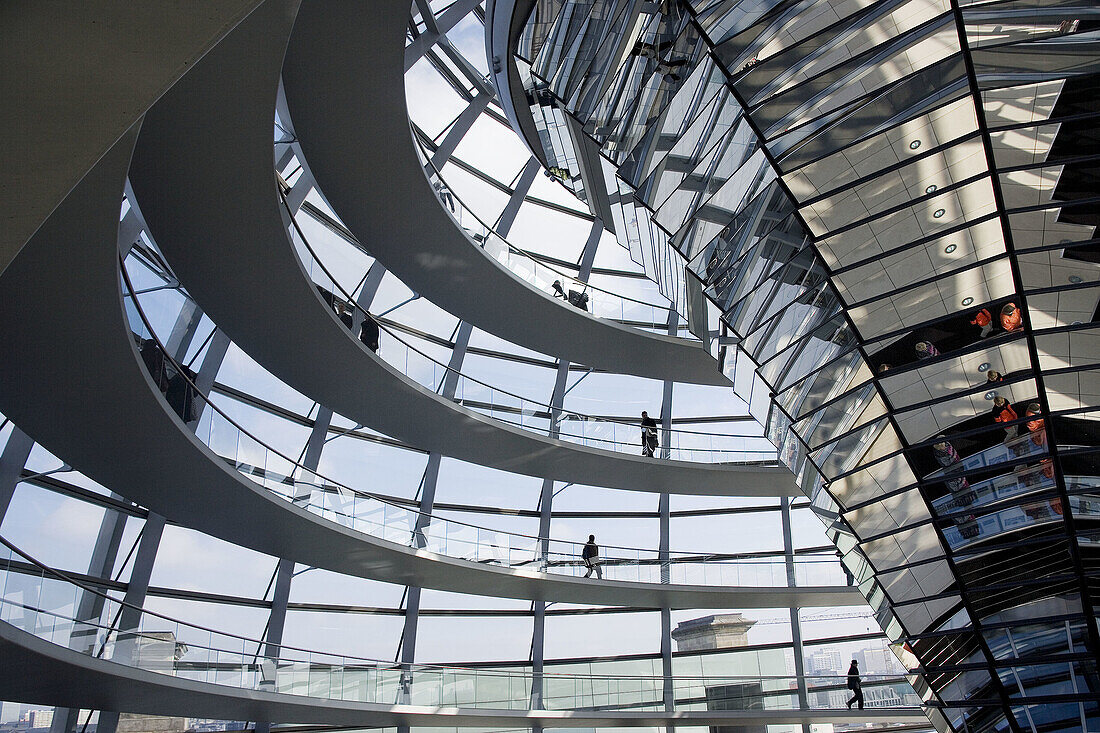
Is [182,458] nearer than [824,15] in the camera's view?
No

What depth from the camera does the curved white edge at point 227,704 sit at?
40.5 ft

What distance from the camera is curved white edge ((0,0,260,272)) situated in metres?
3.03

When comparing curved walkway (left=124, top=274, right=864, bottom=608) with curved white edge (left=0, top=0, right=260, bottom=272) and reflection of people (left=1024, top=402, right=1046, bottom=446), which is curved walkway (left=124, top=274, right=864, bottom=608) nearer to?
curved white edge (left=0, top=0, right=260, bottom=272)

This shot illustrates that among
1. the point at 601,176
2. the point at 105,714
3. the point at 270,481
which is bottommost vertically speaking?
the point at 105,714

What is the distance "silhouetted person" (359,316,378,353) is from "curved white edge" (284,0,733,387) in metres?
1.24

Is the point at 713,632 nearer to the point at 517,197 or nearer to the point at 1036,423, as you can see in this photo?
the point at 517,197

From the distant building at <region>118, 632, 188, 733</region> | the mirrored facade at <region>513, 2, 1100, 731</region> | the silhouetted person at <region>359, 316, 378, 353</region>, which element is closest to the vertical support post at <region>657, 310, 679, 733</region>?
the mirrored facade at <region>513, 2, 1100, 731</region>

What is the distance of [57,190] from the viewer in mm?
3207

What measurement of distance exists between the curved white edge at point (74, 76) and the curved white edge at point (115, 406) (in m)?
3.78

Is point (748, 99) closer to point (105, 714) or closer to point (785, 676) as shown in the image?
point (105, 714)

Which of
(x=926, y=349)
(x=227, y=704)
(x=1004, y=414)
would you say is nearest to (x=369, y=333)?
(x=227, y=704)

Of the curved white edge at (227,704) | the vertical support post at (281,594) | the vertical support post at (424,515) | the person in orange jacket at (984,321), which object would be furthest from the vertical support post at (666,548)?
the person in orange jacket at (984,321)

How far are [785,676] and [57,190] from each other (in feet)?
83.0

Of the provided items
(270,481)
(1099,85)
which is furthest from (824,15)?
(270,481)
